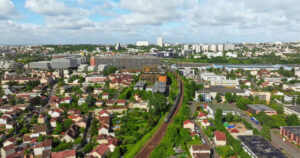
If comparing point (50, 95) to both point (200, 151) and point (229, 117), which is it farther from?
point (229, 117)

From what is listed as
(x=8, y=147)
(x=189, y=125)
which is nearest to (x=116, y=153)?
(x=189, y=125)

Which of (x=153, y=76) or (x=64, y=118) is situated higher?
(x=153, y=76)

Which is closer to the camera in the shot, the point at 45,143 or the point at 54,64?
the point at 45,143

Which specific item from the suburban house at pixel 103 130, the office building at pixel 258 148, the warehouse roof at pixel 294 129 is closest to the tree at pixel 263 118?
the warehouse roof at pixel 294 129

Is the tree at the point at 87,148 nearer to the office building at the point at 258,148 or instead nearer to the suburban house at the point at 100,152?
the suburban house at the point at 100,152

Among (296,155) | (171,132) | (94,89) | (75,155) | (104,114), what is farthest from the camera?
(94,89)

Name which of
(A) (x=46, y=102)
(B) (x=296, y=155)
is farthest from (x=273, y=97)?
(A) (x=46, y=102)

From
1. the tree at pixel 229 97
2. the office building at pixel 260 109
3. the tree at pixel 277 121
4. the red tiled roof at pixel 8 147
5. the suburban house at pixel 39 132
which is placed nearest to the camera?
the red tiled roof at pixel 8 147

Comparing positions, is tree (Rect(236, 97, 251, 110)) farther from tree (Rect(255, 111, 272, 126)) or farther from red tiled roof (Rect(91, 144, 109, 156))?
red tiled roof (Rect(91, 144, 109, 156))

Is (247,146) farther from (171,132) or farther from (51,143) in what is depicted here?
(51,143)

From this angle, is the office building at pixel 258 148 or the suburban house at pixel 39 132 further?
the suburban house at pixel 39 132

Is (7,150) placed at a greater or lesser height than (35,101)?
lesser
